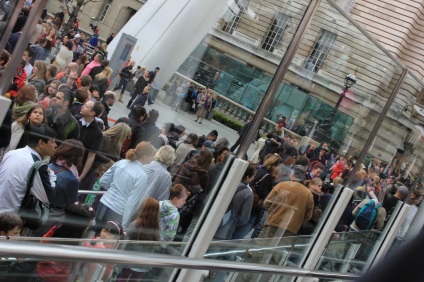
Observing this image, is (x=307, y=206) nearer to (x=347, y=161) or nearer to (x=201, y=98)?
(x=347, y=161)

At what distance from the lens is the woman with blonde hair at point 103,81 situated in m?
2.63

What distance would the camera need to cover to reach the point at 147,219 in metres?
3.32

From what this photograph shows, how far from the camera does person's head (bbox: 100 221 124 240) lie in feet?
10.2

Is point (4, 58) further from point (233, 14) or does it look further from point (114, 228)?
point (233, 14)

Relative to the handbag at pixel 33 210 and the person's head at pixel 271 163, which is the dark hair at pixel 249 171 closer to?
the person's head at pixel 271 163

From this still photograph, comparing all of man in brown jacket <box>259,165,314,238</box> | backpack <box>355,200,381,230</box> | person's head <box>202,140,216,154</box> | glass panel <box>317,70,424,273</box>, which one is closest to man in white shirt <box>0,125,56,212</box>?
person's head <box>202,140,216,154</box>

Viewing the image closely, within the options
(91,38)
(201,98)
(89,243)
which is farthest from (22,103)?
(201,98)

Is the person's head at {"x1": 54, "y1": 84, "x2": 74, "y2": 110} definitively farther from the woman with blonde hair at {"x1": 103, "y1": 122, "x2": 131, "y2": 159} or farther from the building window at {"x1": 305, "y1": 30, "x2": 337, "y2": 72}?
the building window at {"x1": 305, "y1": 30, "x2": 337, "y2": 72}

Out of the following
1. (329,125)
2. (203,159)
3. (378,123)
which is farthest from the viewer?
(378,123)

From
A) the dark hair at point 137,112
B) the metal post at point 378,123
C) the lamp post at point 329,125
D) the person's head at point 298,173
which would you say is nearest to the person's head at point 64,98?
the dark hair at point 137,112

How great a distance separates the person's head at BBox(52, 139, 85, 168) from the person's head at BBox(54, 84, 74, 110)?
0.18 m

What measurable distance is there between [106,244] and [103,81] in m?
0.86

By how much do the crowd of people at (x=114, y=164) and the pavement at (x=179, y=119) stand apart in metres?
0.03

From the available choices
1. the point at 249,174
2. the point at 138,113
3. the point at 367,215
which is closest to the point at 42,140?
the point at 138,113
